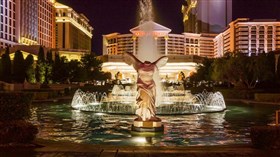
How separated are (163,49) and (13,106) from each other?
16357 centimetres

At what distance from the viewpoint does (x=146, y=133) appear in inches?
569

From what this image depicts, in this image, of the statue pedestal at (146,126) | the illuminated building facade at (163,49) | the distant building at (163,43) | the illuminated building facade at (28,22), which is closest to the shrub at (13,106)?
the statue pedestal at (146,126)

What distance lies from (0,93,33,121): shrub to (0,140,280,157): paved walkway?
4.46ft

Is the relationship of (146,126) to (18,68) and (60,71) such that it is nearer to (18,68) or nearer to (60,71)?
(60,71)

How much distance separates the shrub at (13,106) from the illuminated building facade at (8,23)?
93260 millimetres

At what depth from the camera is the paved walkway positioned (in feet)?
30.7

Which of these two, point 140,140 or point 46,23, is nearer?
point 140,140

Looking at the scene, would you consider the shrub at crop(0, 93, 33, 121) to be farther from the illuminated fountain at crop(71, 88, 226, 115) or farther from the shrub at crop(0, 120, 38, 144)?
the illuminated fountain at crop(71, 88, 226, 115)

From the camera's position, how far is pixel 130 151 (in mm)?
9766

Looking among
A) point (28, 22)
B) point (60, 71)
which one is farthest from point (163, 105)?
point (28, 22)

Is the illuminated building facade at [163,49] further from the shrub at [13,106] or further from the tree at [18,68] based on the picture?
the shrub at [13,106]

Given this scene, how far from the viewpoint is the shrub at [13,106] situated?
11156 millimetres

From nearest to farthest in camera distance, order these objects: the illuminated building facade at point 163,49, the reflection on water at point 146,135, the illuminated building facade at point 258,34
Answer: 1. the reflection on water at point 146,135
2. the illuminated building facade at point 163,49
3. the illuminated building facade at point 258,34

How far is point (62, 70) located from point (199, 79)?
31.8 m
